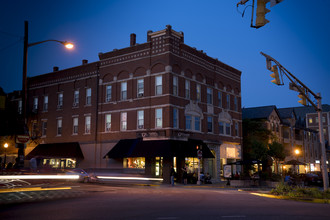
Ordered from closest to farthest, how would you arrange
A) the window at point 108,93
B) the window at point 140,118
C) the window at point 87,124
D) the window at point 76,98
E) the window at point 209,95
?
the window at point 140,118, the window at point 108,93, the window at point 87,124, the window at point 209,95, the window at point 76,98

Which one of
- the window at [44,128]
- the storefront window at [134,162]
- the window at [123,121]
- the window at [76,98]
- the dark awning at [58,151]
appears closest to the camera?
the storefront window at [134,162]

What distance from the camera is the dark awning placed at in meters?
37.4

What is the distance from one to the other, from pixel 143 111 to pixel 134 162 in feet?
17.1

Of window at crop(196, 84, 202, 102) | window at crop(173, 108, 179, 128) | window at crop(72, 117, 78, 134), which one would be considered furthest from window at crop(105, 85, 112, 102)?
window at crop(196, 84, 202, 102)

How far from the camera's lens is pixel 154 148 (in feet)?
103

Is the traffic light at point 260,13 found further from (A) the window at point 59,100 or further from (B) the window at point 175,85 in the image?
(A) the window at point 59,100

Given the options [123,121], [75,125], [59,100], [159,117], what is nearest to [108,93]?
[123,121]

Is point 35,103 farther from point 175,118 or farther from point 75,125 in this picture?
point 175,118

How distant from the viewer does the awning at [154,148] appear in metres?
30.9

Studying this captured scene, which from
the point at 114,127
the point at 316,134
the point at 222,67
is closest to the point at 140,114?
the point at 114,127

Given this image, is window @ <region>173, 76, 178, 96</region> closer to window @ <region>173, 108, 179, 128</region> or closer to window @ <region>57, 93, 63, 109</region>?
window @ <region>173, 108, 179, 128</region>

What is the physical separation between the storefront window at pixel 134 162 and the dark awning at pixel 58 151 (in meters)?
5.92

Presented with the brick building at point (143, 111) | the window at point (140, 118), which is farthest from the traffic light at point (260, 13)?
the window at point (140, 118)

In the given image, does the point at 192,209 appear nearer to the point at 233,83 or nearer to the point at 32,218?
the point at 32,218
